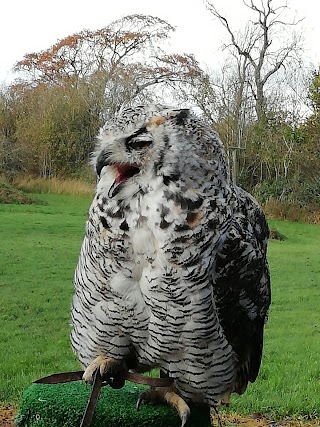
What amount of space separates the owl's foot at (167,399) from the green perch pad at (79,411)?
2 centimetres

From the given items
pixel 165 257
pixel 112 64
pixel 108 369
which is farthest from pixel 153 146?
pixel 112 64

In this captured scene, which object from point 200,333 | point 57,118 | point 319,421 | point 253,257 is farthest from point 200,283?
point 57,118

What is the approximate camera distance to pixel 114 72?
16.9 meters

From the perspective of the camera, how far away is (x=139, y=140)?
1.88 meters

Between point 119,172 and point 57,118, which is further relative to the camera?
point 57,118

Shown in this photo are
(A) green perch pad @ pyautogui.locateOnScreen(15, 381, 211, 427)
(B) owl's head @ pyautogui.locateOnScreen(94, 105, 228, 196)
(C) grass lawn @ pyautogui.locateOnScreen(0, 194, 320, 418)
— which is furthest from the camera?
(C) grass lawn @ pyautogui.locateOnScreen(0, 194, 320, 418)

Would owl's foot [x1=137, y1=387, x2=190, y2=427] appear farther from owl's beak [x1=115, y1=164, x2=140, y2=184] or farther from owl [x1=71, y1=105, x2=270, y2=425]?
owl's beak [x1=115, y1=164, x2=140, y2=184]

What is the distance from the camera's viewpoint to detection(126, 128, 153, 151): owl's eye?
188 cm

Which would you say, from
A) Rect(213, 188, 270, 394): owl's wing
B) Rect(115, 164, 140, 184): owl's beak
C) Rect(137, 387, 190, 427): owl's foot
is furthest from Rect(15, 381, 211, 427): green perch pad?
Rect(115, 164, 140, 184): owl's beak

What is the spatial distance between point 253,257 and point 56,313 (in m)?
4.82

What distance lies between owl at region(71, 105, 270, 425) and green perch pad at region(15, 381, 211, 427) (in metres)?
0.06

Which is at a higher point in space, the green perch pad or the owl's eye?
the owl's eye

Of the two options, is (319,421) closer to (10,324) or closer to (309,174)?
(10,324)

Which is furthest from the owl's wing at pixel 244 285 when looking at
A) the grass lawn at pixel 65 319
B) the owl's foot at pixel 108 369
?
the grass lawn at pixel 65 319
